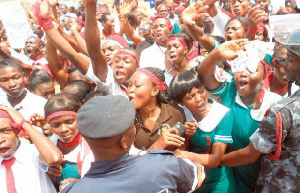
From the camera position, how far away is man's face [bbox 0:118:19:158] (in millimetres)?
2225

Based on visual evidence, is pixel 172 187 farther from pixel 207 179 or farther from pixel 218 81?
pixel 218 81

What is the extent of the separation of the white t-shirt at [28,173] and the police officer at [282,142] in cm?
134

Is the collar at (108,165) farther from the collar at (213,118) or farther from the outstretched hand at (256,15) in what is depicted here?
the outstretched hand at (256,15)

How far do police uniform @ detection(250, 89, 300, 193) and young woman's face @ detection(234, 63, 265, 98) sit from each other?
544mm

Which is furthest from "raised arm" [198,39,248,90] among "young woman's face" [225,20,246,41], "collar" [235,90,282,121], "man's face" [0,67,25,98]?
"man's face" [0,67,25,98]

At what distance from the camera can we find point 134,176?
137cm

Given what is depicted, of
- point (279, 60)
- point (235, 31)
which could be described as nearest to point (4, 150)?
point (279, 60)

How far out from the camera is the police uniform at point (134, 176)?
1345 mm

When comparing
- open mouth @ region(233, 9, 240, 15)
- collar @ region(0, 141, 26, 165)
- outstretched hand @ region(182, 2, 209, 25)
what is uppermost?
outstretched hand @ region(182, 2, 209, 25)

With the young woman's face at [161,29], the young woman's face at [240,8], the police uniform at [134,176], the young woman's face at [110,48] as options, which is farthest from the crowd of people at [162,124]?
the young woman's face at [240,8]

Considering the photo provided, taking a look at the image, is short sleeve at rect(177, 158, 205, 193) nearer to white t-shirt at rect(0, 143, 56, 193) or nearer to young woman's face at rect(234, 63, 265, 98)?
young woman's face at rect(234, 63, 265, 98)

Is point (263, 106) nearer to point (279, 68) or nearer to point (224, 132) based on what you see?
point (224, 132)

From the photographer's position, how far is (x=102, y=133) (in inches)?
51.8

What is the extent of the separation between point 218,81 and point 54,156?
1286mm
